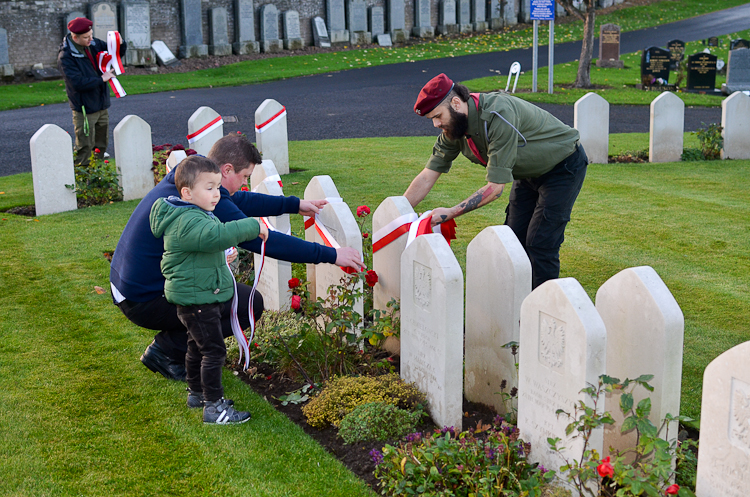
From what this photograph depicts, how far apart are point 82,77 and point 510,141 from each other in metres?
6.00

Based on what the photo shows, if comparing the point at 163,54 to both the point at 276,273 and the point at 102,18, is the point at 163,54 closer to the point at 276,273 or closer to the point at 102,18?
the point at 102,18

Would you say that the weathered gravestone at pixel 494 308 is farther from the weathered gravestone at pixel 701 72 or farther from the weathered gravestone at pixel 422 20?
the weathered gravestone at pixel 422 20

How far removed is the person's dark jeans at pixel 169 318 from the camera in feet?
12.5

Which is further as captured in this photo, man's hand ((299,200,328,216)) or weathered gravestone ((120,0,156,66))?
weathered gravestone ((120,0,156,66))

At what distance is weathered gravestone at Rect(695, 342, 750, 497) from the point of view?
7.33ft

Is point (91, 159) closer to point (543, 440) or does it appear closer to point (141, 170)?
point (141, 170)

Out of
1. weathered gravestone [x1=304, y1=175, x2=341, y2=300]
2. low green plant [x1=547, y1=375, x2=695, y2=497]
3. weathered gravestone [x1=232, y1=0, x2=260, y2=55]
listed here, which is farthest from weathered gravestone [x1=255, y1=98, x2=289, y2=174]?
weathered gravestone [x1=232, y1=0, x2=260, y2=55]

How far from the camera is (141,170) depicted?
26.7 feet

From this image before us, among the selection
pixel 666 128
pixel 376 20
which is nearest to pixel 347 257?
pixel 666 128

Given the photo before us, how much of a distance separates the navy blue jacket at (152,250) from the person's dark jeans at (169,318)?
0.17 ft

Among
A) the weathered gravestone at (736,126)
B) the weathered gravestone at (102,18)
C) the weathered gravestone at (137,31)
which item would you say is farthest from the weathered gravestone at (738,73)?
the weathered gravestone at (102,18)

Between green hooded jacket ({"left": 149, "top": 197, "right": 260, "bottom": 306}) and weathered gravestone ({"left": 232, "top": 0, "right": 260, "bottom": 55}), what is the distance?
69.0 ft

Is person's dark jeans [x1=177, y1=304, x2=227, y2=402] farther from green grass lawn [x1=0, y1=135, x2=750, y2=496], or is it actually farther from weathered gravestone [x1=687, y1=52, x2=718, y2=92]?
weathered gravestone [x1=687, y1=52, x2=718, y2=92]

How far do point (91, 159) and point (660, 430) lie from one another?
23.3 feet
